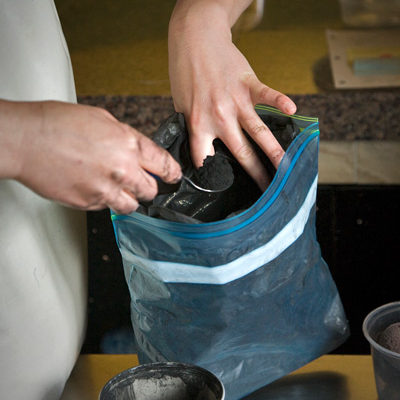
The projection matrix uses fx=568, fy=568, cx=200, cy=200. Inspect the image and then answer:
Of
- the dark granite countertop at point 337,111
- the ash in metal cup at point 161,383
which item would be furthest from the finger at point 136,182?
the dark granite countertop at point 337,111

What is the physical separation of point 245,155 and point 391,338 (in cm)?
32

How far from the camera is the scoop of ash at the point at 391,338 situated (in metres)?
0.78

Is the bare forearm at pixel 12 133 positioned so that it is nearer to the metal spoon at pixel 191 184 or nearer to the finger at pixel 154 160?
the finger at pixel 154 160

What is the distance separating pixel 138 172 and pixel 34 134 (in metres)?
0.10

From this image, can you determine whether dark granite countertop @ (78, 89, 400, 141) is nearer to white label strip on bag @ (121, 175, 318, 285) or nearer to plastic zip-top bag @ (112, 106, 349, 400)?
plastic zip-top bag @ (112, 106, 349, 400)

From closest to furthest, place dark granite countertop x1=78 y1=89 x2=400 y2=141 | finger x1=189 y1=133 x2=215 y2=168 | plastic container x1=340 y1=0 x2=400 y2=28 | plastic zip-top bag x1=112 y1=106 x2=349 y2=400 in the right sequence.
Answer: plastic zip-top bag x1=112 y1=106 x2=349 y2=400 → finger x1=189 y1=133 x2=215 y2=168 → dark granite countertop x1=78 y1=89 x2=400 y2=141 → plastic container x1=340 y1=0 x2=400 y2=28

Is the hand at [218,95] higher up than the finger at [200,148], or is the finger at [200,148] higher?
the hand at [218,95]

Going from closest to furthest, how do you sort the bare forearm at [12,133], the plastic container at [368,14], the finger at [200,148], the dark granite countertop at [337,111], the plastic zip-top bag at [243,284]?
1. the bare forearm at [12,133]
2. the plastic zip-top bag at [243,284]
3. the finger at [200,148]
4. the dark granite countertop at [337,111]
5. the plastic container at [368,14]

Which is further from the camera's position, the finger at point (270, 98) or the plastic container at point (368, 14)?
the plastic container at point (368, 14)

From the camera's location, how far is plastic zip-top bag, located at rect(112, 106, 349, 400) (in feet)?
2.16

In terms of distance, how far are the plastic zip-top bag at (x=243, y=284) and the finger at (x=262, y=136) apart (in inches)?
0.9

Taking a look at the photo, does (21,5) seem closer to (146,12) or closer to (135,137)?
(135,137)

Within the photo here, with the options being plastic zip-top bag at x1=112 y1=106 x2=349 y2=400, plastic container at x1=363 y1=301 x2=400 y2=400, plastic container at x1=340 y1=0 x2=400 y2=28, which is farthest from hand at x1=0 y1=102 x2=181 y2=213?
plastic container at x1=340 y1=0 x2=400 y2=28

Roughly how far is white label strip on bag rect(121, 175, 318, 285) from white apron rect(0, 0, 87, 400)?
0.11m
